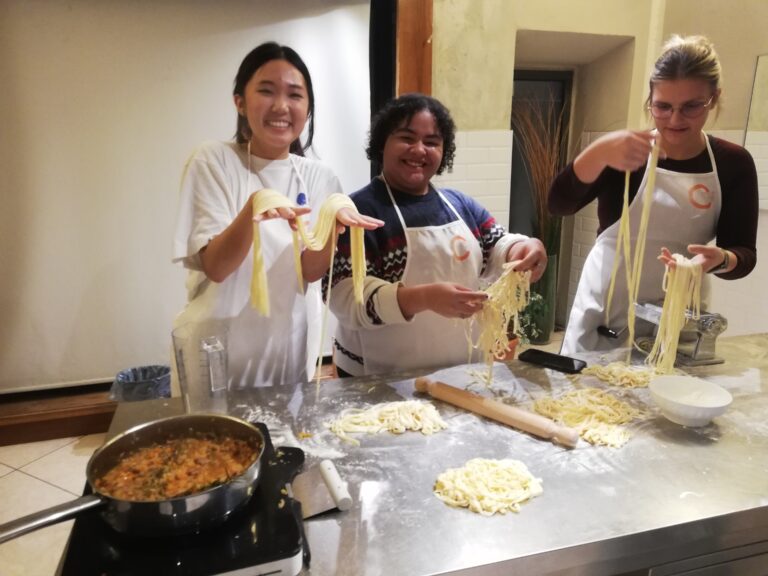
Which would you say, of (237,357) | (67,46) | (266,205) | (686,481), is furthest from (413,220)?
(67,46)

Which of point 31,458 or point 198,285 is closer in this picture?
point 198,285

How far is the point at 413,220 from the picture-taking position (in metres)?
2.00

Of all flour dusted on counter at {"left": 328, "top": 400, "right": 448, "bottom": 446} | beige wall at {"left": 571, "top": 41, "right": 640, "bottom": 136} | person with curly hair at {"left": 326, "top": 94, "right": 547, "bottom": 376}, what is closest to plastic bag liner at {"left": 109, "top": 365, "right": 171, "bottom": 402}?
person with curly hair at {"left": 326, "top": 94, "right": 547, "bottom": 376}

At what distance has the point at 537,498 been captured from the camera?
1.24m

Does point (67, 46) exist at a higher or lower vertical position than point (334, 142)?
higher

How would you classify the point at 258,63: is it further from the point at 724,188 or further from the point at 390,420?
the point at 724,188

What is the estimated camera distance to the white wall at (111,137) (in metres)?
3.18

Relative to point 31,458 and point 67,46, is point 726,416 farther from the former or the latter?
point 67,46

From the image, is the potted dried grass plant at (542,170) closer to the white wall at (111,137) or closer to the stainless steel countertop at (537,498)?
the white wall at (111,137)

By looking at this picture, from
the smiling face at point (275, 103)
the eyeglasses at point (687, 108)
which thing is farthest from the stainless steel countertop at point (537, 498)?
the eyeglasses at point (687, 108)

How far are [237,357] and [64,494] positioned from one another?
1.67 meters

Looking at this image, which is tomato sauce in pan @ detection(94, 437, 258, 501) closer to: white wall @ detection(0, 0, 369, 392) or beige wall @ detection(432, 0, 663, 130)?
white wall @ detection(0, 0, 369, 392)

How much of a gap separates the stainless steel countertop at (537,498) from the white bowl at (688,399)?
0.04 meters

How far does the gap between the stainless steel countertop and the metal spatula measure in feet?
0.09
